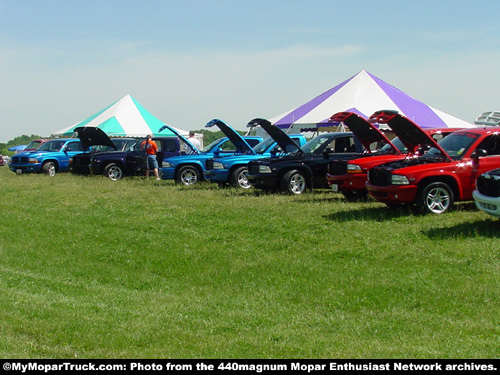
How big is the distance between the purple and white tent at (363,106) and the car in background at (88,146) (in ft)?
26.3

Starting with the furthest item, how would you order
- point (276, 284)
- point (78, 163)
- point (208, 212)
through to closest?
1. point (78, 163)
2. point (208, 212)
3. point (276, 284)

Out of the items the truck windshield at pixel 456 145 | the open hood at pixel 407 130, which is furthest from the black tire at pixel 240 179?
the truck windshield at pixel 456 145

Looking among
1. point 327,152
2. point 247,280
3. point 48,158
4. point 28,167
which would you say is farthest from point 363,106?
point 247,280

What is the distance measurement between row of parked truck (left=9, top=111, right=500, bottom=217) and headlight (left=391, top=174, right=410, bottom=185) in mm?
18

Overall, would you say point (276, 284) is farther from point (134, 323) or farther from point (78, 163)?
point (78, 163)

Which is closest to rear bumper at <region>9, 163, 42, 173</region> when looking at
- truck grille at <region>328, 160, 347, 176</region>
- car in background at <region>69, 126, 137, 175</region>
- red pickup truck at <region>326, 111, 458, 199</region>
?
car in background at <region>69, 126, 137, 175</region>

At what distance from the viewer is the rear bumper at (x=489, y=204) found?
387 inches

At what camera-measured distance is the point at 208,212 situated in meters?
12.9

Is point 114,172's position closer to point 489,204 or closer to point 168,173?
point 168,173

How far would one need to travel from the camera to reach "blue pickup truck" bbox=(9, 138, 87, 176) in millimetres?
25609

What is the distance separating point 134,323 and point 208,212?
6.25 metres

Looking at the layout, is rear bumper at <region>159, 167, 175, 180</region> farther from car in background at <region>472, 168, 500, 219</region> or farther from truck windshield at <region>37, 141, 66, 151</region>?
car in background at <region>472, 168, 500, 219</region>
